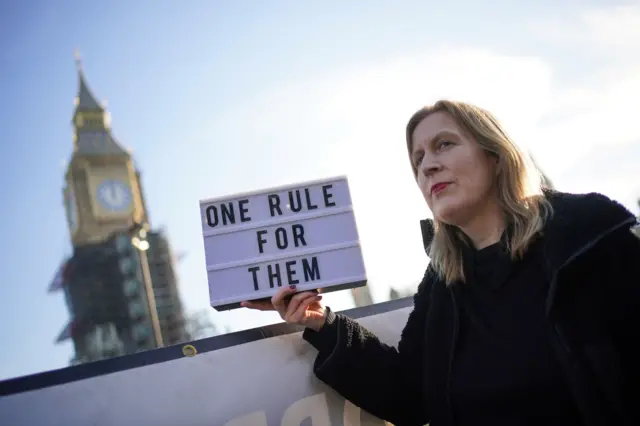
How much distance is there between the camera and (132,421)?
1.94m

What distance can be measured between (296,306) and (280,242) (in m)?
0.30

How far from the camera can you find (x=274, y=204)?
2.34 m

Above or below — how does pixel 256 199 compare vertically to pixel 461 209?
above

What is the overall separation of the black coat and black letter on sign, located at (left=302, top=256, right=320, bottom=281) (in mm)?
169

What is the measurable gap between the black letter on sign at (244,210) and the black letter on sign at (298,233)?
20 cm

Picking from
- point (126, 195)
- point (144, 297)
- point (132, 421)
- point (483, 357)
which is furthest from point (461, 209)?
point (126, 195)

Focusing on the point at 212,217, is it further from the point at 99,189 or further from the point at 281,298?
the point at 99,189

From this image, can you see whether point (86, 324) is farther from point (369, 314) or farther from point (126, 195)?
point (369, 314)

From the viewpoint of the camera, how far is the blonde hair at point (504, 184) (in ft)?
6.39

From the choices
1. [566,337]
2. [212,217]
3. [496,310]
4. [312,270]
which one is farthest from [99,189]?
[566,337]

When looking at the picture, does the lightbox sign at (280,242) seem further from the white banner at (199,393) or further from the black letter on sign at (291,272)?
the white banner at (199,393)

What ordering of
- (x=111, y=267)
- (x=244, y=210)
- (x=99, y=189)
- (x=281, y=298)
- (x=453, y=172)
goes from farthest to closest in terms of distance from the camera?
(x=99, y=189)
(x=111, y=267)
(x=244, y=210)
(x=281, y=298)
(x=453, y=172)

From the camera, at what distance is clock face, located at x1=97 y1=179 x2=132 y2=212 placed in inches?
2479

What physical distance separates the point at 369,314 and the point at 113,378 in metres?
1.06
